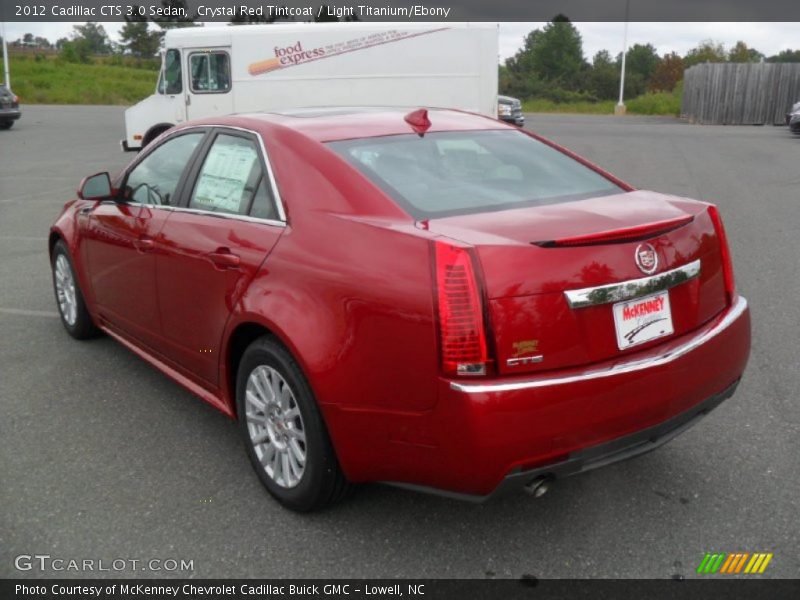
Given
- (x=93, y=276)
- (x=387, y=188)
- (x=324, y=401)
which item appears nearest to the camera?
(x=324, y=401)

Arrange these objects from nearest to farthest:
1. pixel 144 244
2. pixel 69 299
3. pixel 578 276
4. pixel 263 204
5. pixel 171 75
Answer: pixel 578 276
pixel 263 204
pixel 144 244
pixel 69 299
pixel 171 75

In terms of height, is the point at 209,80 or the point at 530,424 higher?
the point at 209,80

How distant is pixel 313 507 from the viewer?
337 centimetres

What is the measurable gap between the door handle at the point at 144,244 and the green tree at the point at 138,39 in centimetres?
9730

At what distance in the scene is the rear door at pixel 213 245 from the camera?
11.7 feet

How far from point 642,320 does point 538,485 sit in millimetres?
681

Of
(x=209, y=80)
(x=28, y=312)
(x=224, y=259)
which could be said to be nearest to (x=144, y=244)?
(x=224, y=259)

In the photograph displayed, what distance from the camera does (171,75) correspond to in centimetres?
1681

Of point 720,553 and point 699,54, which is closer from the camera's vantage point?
point 720,553

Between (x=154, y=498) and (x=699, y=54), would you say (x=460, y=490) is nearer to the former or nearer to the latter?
(x=154, y=498)

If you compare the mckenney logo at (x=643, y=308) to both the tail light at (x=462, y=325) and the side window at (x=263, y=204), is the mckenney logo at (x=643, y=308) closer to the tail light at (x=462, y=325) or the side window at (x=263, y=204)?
the tail light at (x=462, y=325)

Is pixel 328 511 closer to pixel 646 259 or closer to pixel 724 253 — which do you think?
pixel 646 259
